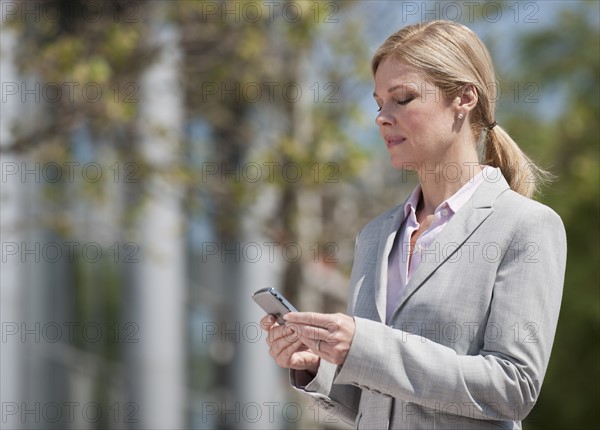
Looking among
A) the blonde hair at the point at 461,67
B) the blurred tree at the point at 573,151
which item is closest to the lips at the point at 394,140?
the blonde hair at the point at 461,67

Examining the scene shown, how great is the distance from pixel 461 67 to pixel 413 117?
17 centimetres

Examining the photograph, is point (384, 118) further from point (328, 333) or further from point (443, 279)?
point (328, 333)

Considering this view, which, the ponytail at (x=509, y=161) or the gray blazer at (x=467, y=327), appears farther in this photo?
the ponytail at (x=509, y=161)

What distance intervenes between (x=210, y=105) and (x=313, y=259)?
2.58 meters

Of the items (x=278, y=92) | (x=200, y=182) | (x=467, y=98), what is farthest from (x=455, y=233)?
(x=278, y=92)

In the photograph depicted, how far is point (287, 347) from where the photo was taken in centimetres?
240

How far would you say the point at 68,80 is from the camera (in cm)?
715

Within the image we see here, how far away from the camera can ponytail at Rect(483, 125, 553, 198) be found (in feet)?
8.46

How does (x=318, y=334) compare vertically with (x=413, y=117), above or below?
below

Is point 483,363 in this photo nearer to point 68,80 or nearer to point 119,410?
point 68,80

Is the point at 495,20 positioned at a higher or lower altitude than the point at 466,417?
higher

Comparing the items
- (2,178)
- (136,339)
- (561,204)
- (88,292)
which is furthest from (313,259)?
(561,204)

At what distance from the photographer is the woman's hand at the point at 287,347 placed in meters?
2.38

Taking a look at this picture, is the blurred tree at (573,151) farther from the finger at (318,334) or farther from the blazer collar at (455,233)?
the finger at (318,334)
